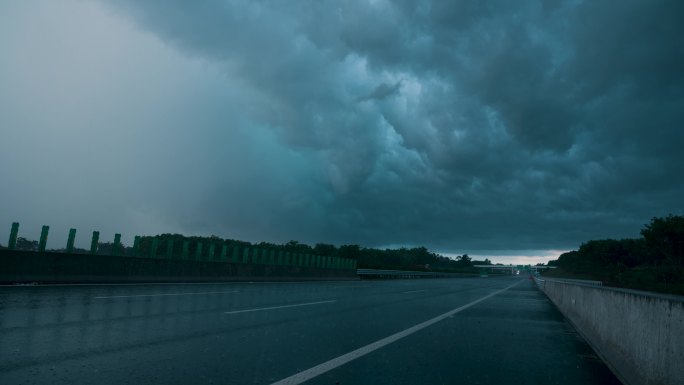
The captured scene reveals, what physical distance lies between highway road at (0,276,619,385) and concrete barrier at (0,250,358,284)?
3415 mm

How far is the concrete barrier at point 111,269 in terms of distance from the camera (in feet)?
55.6

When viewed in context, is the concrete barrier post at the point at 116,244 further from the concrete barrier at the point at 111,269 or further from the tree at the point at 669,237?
the tree at the point at 669,237

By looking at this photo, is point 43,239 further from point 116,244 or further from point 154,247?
point 154,247


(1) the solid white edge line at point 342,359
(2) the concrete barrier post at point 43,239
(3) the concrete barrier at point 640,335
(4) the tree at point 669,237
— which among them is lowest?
(1) the solid white edge line at point 342,359

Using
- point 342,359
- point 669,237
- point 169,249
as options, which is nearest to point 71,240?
point 169,249

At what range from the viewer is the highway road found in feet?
20.5

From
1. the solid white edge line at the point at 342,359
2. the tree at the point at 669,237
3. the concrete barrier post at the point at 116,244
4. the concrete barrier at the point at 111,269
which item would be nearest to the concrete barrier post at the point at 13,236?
the concrete barrier at the point at 111,269

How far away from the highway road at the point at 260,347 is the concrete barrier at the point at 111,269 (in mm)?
3415

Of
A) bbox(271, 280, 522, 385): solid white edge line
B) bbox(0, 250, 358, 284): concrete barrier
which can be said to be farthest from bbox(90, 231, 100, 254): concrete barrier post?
bbox(271, 280, 522, 385): solid white edge line

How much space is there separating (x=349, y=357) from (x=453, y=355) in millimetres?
1907

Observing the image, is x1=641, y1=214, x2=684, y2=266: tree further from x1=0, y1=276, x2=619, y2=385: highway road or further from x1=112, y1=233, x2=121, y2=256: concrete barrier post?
x1=112, y1=233, x2=121, y2=256: concrete barrier post

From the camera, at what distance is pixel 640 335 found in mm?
6566

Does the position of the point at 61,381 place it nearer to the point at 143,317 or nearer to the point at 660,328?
the point at 143,317

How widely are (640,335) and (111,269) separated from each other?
1957 cm
